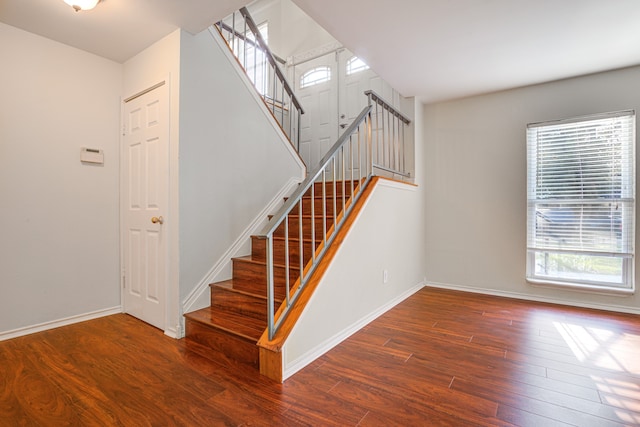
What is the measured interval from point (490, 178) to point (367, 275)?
2046mm

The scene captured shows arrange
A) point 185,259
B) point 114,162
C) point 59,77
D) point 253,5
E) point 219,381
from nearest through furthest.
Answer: point 219,381 < point 185,259 < point 59,77 < point 114,162 < point 253,5

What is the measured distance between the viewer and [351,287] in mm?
2455

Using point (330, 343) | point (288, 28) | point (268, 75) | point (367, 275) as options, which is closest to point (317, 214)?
point (367, 275)

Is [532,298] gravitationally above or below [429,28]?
below

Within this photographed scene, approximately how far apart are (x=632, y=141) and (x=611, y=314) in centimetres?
164

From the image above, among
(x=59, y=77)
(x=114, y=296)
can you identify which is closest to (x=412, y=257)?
(x=114, y=296)

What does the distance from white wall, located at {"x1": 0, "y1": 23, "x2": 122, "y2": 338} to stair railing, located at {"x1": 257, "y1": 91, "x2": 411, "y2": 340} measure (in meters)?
1.63

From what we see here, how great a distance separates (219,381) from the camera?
1769 millimetres

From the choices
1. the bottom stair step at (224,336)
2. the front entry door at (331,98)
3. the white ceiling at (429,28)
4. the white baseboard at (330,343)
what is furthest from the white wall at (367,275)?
the front entry door at (331,98)

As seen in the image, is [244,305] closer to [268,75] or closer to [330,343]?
[330,343]

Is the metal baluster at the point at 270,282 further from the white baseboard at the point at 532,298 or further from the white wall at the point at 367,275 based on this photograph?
the white baseboard at the point at 532,298

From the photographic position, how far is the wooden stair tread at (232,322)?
6.59ft

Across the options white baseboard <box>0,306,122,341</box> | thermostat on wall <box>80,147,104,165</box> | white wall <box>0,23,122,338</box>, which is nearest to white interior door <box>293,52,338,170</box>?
white wall <box>0,23,122,338</box>

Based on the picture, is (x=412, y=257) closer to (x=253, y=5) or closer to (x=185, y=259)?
(x=185, y=259)
